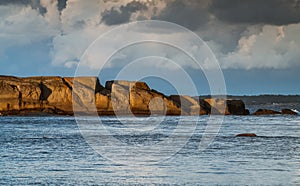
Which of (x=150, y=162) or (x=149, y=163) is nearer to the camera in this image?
(x=149, y=163)

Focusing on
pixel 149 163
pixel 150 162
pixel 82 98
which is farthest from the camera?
pixel 82 98

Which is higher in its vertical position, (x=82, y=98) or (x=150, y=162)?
(x=82, y=98)

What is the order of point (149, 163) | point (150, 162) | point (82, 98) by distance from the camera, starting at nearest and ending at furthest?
point (149, 163) < point (150, 162) < point (82, 98)

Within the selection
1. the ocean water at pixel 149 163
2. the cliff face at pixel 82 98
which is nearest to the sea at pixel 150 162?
the ocean water at pixel 149 163

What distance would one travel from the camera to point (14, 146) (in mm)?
46156

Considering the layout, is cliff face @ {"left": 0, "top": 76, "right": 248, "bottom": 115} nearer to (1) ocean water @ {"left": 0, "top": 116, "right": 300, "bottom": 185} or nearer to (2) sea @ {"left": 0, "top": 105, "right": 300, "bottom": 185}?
(2) sea @ {"left": 0, "top": 105, "right": 300, "bottom": 185}

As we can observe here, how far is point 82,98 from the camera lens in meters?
133

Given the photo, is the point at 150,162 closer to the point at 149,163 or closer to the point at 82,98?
the point at 149,163

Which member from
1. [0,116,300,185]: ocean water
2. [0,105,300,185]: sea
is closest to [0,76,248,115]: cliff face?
[0,105,300,185]: sea

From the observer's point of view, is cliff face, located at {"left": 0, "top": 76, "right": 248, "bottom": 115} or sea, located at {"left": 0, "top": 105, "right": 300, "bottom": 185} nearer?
sea, located at {"left": 0, "top": 105, "right": 300, "bottom": 185}

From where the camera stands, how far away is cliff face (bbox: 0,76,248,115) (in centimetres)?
12800

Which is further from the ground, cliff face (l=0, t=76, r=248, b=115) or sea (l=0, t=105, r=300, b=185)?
cliff face (l=0, t=76, r=248, b=115)

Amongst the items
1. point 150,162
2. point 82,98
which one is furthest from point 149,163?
point 82,98

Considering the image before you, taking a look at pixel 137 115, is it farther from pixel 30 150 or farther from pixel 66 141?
pixel 30 150
